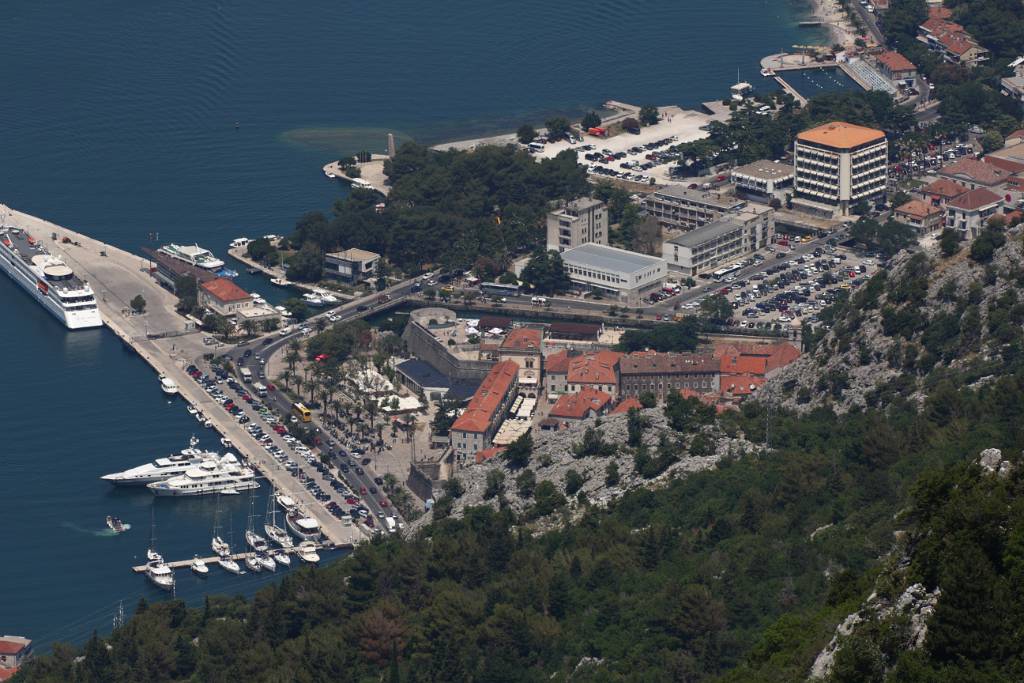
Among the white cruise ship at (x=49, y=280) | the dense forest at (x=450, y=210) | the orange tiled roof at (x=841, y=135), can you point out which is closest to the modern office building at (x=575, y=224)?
the dense forest at (x=450, y=210)

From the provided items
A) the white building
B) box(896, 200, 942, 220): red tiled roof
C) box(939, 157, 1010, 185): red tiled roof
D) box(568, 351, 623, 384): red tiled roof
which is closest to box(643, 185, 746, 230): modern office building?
the white building

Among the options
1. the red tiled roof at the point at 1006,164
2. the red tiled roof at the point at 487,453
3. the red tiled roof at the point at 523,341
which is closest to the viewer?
the red tiled roof at the point at 487,453

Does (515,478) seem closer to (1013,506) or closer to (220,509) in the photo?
(220,509)

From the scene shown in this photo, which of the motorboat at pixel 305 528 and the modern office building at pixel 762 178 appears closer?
the motorboat at pixel 305 528

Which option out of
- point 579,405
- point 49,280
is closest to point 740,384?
point 579,405

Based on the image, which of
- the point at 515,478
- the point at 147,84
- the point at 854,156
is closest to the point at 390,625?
the point at 515,478

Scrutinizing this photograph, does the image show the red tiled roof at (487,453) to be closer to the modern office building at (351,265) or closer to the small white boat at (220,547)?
the small white boat at (220,547)
